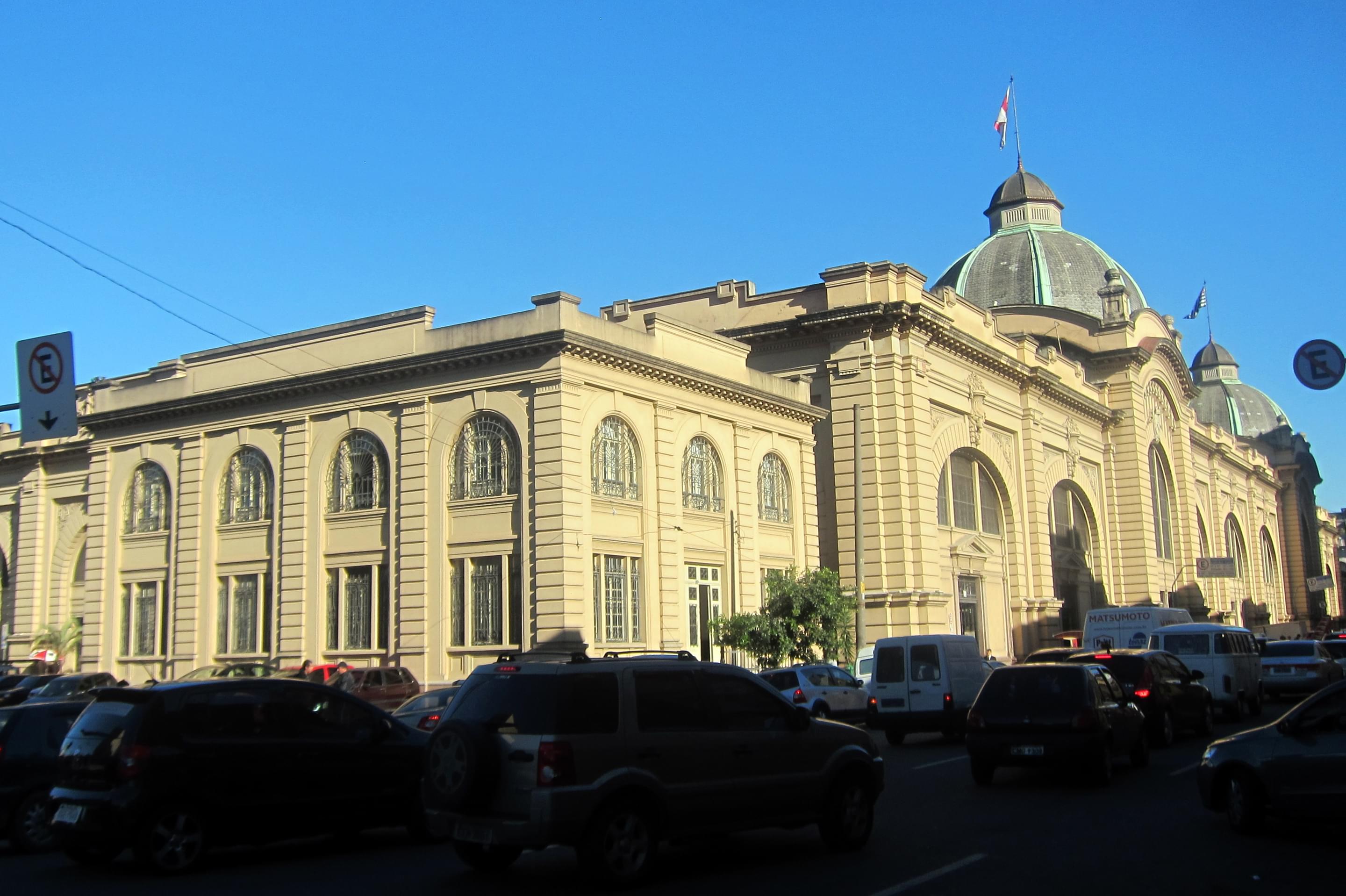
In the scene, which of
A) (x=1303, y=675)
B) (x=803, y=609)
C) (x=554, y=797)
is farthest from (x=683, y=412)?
(x=554, y=797)

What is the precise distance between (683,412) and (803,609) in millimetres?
6301

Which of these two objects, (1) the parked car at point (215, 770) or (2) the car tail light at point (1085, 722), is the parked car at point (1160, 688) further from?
(1) the parked car at point (215, 770)

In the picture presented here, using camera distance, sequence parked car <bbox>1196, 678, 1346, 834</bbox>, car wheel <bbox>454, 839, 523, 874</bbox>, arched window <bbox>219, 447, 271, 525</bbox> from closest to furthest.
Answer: car wheel <bbox>454, 839, 523, 874</bbox> → parked car <bbox>1196, 678, 1346, 834</bbox> → arched window <bbox>219, 447, 271, 525</bbox>

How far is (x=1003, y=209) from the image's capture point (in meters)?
74.0

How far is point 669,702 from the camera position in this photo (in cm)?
1055

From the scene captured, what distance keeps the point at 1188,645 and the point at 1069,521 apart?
31907 millimetres

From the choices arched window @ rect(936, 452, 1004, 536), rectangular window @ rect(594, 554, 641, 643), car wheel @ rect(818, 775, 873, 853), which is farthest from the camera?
arched window @ rect(936, 452, 1004, 536)

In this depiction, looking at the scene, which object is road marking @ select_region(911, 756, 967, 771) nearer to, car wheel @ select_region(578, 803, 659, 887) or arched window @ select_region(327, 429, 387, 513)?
car wheel @ select_region(578, 803, 659, 887)

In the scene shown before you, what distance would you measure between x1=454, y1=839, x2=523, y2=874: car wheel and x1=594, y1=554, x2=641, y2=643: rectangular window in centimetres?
1944

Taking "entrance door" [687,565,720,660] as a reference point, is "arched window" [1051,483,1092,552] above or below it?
above

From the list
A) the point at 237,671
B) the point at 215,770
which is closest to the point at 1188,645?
the point at 237,671

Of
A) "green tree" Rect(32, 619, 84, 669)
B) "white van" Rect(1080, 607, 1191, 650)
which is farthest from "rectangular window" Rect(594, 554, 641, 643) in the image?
"green tree" Rect(32, 619, 84, 669)

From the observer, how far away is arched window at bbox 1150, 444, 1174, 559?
66.1 m

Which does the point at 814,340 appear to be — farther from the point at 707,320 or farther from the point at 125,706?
Answer: the point at 125,706
